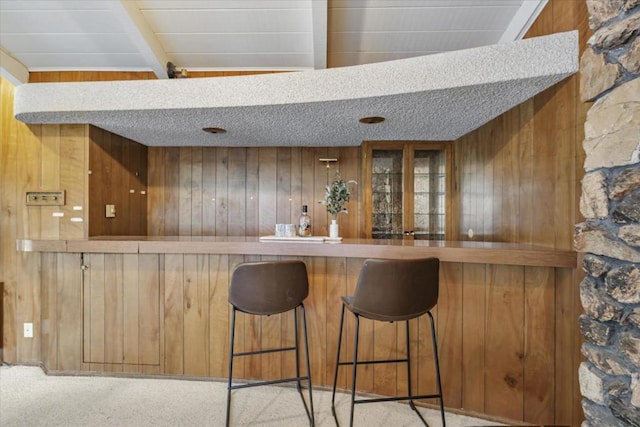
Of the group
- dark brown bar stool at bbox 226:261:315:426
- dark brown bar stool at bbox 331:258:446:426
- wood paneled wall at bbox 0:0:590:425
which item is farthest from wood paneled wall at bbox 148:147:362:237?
dark brown bar stool at bbox 331:258:446:426

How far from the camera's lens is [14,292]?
2541 millimetres

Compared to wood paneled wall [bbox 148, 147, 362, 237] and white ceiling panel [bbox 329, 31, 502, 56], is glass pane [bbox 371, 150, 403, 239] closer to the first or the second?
wood paneled wall [bbox 148, 147, 362, 237]

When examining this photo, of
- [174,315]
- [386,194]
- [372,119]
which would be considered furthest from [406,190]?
[174,315]

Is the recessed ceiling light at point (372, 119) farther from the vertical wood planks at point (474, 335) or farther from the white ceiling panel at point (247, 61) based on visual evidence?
the vertical wood planks at point (474, 335)

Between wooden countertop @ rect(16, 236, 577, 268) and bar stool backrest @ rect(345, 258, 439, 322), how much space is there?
0.30 meters

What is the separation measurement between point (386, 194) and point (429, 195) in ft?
1.38

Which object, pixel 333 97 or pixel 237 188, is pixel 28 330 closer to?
pixel 237 188

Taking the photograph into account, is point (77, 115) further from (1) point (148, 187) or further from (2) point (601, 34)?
(2) point (601, 34)

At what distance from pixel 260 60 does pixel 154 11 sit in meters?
0.82

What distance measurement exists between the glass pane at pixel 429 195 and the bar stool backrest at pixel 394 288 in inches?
62.8

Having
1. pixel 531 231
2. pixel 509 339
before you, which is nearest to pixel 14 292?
pixel 509 339

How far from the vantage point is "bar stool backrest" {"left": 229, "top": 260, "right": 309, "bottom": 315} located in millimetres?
1608

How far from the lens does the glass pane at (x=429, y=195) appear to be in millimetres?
3004

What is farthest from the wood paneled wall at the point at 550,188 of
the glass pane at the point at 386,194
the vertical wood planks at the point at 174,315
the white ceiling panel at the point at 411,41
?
the vertical wood planks at the point at 174,315
